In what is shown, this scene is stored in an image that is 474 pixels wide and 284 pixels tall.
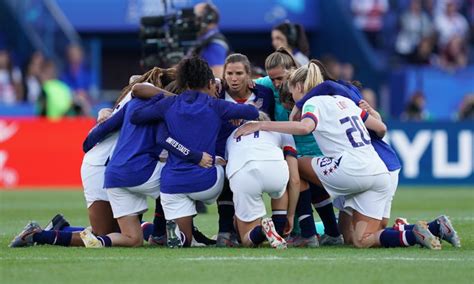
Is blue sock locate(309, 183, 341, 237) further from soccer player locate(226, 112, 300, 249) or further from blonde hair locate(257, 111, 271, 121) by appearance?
blonde hair locate(257, 111, 271, 121)

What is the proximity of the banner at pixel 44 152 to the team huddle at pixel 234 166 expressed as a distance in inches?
424

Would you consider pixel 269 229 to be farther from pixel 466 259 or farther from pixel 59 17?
pixel 59 17

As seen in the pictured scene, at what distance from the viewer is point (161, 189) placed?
1032cm

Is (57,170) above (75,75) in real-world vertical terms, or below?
below

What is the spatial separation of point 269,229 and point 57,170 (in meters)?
12.2

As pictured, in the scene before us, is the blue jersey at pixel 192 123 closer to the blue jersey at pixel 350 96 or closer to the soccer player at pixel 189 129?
the soccer player at pixel 189 129

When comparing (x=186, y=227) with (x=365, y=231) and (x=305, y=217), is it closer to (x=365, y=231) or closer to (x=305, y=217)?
(x=305, y=217)

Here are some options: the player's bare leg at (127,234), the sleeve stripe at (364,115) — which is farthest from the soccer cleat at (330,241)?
the player's bare leg at (127,234)

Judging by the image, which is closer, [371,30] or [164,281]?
[164,281]

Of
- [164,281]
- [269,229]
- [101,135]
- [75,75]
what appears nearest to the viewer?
[164,281]

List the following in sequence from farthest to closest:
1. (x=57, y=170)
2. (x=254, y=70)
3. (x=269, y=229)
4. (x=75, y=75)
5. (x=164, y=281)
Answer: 1. (x=75, y=75)
2. (x=57, y=170)
3. (x=254, y=70)
4. (x=269, y=229)
5. (x=164, y=281)

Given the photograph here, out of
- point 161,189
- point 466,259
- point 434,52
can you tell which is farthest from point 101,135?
point 434,52

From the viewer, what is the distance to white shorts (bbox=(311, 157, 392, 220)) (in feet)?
33.6

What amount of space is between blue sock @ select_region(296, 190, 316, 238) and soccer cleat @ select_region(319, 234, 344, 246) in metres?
0.36
